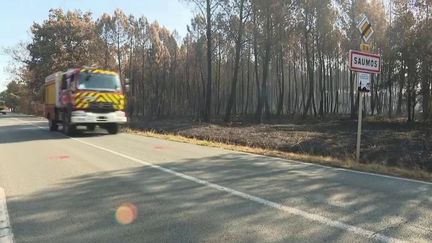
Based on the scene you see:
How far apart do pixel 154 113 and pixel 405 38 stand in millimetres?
49919

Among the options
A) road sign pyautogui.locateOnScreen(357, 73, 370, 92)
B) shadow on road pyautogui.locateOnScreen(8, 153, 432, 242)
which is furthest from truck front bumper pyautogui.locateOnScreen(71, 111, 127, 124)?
road sign pyautogui.locateOnScreen(357, 73, 370, 92)

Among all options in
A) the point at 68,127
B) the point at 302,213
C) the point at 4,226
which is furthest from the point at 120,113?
the point at 302,213

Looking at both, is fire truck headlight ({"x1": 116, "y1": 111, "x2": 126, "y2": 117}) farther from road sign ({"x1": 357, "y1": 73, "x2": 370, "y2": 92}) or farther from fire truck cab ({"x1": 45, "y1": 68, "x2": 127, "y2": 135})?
road sign ({"x1": 357, "y1": 73, "x2": 370, "y2": 92})

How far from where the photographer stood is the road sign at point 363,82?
46.2 feet

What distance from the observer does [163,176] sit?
10.7m

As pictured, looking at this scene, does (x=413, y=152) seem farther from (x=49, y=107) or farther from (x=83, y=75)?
(x=49, y=107)

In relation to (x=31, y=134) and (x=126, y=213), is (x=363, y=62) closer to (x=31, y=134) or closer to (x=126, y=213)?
(x=126, y=213)

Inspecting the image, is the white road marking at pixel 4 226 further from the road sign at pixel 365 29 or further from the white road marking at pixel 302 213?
Answer: the road sign at pixel 365 29

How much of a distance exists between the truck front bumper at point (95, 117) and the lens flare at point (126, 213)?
15614mm

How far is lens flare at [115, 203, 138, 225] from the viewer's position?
6927 mm

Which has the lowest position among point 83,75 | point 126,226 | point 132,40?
point 126,226

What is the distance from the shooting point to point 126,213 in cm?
736

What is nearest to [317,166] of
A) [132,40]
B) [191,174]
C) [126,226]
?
[191,174]

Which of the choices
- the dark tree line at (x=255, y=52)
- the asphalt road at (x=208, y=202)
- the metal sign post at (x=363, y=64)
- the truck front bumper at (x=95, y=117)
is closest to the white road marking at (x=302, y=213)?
the asphalt road at (x=208, y=202)
